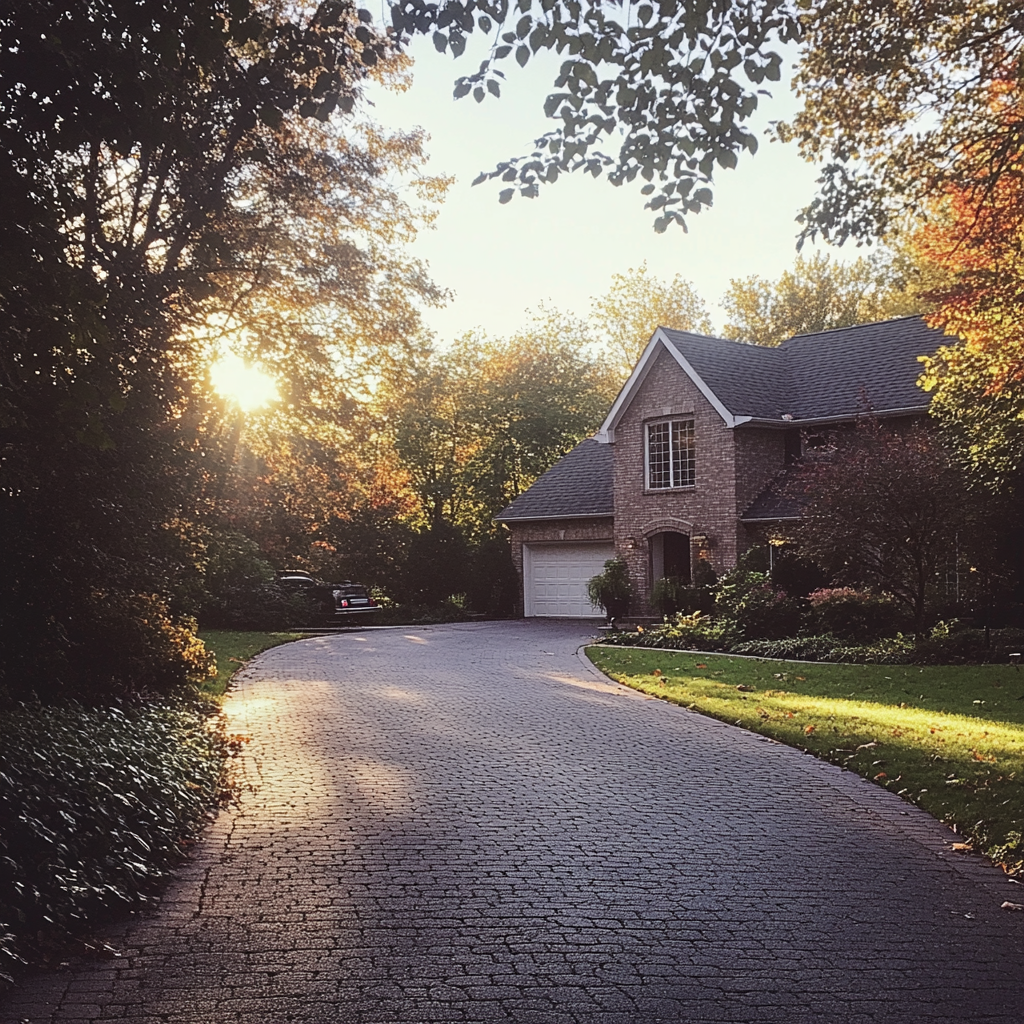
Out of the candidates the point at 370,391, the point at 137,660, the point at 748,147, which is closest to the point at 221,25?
the point at 748,147

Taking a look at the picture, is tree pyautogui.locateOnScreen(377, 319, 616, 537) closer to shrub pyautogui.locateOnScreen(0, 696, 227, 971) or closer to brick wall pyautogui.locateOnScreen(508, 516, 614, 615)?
brick wall pyautogui.locateOnScreen(508, 516, 614, 615)

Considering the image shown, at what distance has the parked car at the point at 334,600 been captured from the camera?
109 feet

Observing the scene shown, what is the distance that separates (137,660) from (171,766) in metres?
4.16

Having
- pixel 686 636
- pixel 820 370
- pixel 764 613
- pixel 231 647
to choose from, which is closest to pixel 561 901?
pixel 686 636

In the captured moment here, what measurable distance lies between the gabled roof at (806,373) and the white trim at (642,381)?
0.08ft

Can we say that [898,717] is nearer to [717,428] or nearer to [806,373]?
[717,428]

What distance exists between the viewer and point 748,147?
8742 mm

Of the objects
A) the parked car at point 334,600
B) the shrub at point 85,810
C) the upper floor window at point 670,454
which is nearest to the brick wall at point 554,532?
the upper floor window at point 670,454

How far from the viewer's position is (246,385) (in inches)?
1018

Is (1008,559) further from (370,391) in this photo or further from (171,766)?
(171,766)

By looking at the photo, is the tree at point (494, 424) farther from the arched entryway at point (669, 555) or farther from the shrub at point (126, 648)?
the shrub at point (126, 648)

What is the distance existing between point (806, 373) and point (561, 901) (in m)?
26.4

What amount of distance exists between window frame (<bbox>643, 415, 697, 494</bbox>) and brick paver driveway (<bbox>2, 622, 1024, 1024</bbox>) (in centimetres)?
1839

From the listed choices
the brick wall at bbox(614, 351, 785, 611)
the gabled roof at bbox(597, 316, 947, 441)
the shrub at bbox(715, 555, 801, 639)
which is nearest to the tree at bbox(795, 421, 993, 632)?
the shrub at bbox(715, 555, 801, 639)
